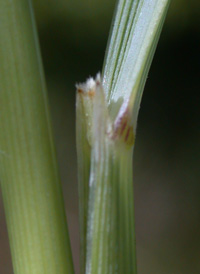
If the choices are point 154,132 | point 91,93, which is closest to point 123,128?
point 91,93

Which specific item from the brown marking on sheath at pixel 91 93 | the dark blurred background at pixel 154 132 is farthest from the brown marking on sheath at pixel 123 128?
the dark blurred background at pixel 154 132

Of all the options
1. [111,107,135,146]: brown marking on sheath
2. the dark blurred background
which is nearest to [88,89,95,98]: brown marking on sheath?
[111,107,135,146]: brown marking on sheath

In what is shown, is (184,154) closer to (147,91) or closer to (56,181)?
(147,91)

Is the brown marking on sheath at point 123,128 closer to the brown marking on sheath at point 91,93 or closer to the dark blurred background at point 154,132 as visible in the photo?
the brown marking on sheath at point 91,93

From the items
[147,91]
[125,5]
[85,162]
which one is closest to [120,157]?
[85,162]

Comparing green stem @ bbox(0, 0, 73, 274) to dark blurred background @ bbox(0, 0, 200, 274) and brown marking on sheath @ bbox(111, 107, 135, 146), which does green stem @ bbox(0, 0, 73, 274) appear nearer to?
brown marking on sheath @ bbox(111, 107, 135, 146)
